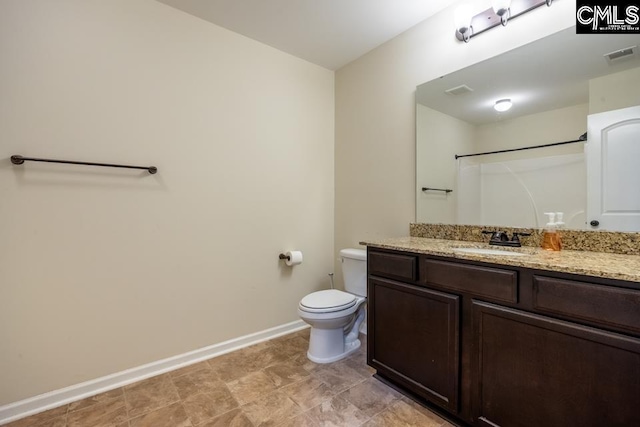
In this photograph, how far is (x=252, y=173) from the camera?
2.30 meters

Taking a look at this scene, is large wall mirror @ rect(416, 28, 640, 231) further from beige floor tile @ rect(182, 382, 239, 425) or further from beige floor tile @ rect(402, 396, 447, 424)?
beige floor tile @ rect(182, 382, 239, 425)

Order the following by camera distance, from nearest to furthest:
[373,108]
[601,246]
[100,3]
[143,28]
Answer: [601,246]
[100,3]
[143,28]
[373,108]

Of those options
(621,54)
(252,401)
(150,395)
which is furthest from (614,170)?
(150,395)

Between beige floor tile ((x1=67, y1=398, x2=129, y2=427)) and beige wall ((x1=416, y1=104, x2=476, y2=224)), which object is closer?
beige floor tile ((x1=67, y1=398, x2=129, y2=427))

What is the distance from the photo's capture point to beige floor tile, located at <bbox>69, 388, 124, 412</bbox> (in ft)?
5.17

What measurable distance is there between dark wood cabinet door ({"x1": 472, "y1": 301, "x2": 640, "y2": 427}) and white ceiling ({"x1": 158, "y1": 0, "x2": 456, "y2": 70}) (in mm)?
1883

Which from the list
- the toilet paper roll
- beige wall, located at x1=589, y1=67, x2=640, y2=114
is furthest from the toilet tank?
beige wall, located at x1=589, y1=67, x2=640, y2=114

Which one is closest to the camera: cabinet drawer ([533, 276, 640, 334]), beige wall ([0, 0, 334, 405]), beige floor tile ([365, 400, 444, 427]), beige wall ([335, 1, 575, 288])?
cabinet drawer ([533, 276, 640, 334])

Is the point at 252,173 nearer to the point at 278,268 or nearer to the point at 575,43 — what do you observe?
the point at 278,268

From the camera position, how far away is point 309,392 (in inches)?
65.6

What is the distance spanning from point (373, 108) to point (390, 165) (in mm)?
518

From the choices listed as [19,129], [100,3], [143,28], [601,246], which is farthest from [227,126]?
[601,246]

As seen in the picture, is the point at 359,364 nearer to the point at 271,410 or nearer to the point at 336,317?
the point at 336,317

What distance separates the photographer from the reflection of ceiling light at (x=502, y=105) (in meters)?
1.71
